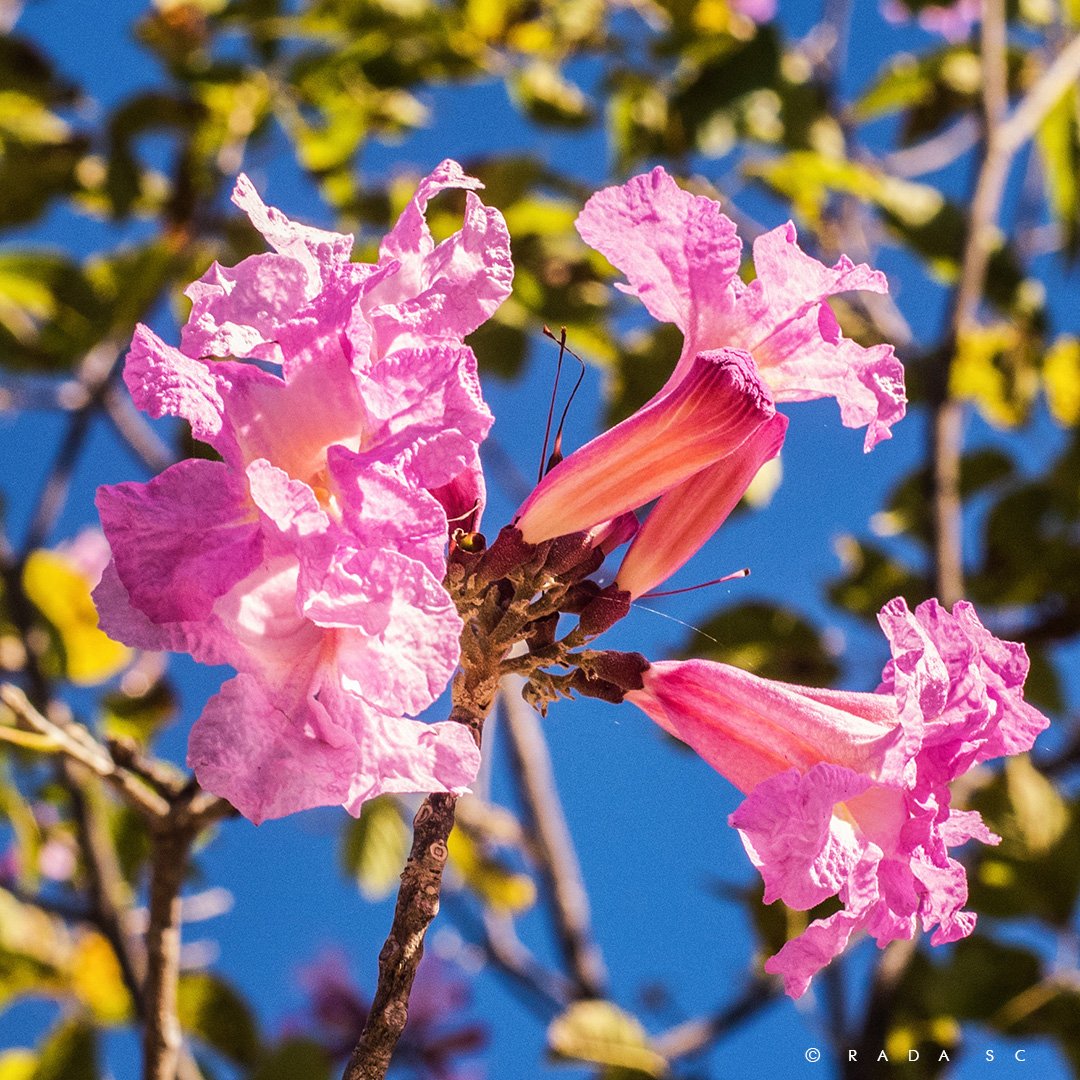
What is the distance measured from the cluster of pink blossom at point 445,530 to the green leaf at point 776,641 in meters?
1.48

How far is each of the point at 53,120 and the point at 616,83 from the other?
129 cm

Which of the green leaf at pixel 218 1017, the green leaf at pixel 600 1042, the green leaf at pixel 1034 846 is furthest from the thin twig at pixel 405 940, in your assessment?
the green leaf at pixel 218 1017

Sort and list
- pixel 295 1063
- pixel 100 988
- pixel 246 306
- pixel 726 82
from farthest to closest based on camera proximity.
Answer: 1. pixel 100 988
2. pixel 726 82
3. pixel 295 1063
4. pixel 246 306

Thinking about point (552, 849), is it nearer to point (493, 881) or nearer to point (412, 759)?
point (493, 881)

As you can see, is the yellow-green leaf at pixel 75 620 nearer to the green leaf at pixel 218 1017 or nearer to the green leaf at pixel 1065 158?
the green leaf at pixel 218 1017

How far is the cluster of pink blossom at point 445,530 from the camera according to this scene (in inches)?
30.3

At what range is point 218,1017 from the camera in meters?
2.28

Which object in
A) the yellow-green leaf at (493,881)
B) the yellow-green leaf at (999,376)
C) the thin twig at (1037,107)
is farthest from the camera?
the yellow-green leaf at (493,881)

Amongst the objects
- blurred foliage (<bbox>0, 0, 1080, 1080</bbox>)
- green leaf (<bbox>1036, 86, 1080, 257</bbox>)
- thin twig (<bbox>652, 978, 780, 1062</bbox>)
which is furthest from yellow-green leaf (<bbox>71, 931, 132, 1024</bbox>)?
green leaf (<bbox>1036, 86, 1080, 257</bbox>)

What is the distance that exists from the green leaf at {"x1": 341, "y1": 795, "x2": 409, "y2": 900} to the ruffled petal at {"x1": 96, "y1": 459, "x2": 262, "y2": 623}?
2.13 meters

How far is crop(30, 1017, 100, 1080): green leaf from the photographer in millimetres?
2314


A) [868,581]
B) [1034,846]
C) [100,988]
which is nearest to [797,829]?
[1034,846]

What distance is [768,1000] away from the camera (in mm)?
2158

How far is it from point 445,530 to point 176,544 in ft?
0.57
